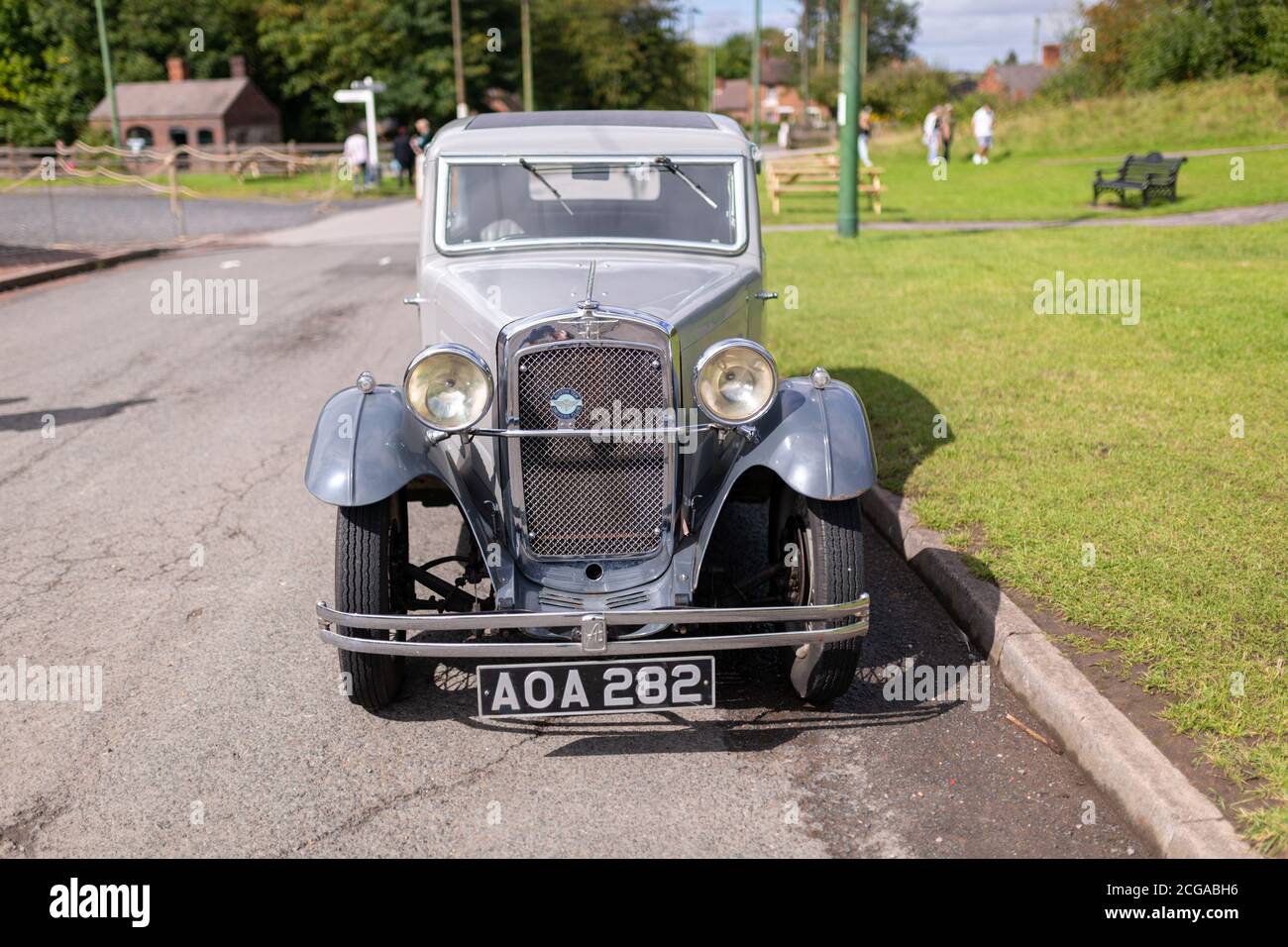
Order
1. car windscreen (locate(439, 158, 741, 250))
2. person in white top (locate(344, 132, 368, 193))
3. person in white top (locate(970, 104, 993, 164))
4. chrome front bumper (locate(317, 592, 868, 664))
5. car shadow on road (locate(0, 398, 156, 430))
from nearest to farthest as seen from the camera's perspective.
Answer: chrome front bumper (locate(317, 592, 868, 664)), car windscreen (locate(439, 158, 741, 250)), car shadow on road (locate(0, 398, 156, 430)), person in white top (locate(970, 104, 993, 164)), person in white top (locate(344, 132, 368, 193))

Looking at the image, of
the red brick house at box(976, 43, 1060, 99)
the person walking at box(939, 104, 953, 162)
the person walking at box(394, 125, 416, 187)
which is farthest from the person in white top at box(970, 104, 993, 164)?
the red brick house at box(976, 43, 1060, 99)

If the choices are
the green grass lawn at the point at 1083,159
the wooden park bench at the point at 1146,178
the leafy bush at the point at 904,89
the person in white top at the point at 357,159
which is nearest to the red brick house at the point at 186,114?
the person in white top at the point at 357,159

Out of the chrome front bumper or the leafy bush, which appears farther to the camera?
the leafy bush

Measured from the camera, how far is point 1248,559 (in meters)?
4.63

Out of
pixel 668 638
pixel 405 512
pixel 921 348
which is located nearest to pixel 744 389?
pixel 668 638

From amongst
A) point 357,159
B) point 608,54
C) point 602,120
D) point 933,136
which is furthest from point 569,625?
point 608,54

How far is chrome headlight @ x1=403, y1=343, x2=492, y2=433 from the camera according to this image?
12.6ft

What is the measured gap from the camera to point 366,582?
3771 millimetres

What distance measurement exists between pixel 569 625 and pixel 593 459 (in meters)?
0.65

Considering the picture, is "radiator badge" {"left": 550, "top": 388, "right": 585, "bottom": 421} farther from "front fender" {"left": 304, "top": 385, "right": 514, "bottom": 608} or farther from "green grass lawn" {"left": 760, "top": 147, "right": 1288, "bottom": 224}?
"green grass lawn" {"left": 760, "top": 147, "right": 1288, "bottom": 224}

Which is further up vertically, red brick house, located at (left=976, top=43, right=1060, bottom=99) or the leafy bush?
red brick house, located at (left=976, top=43, right=1060, bottom=99)

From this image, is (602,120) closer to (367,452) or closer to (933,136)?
(367,452)

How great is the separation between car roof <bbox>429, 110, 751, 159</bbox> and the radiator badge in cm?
178
